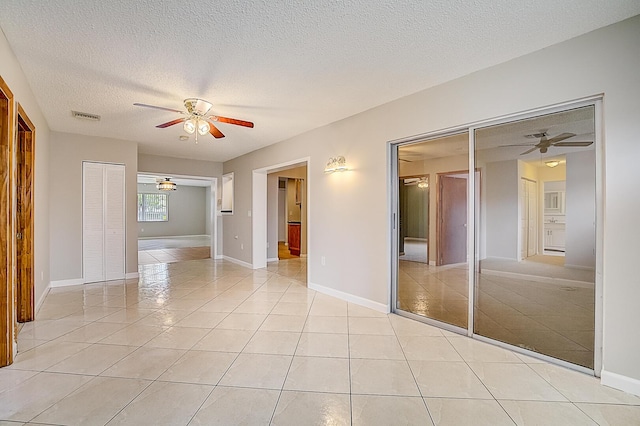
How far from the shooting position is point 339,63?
275 centimetres

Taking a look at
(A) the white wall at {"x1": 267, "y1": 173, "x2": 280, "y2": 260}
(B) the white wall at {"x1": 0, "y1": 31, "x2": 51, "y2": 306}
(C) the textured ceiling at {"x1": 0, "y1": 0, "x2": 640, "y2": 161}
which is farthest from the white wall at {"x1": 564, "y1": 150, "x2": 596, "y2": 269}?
(A) the white wall at {"x1": 267, "y1": 173, "x2": 280, "y2": 260}

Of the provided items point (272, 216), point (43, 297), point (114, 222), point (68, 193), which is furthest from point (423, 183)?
point (68, 193)

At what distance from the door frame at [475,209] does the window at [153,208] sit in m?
13.3

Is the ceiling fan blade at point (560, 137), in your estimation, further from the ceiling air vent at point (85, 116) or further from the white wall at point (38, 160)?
the ceiling air vent at point (85, 116)

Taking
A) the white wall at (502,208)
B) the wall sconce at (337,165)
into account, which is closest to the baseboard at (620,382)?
the white wall at (502,208)

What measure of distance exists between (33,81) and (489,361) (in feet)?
16.6

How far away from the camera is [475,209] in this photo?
310cm

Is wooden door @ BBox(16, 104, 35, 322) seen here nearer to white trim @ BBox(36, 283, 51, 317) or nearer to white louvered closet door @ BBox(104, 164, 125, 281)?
white trim @ BBox(36, 283, 51, 317)

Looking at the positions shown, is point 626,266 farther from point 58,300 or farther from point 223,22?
point 58,300

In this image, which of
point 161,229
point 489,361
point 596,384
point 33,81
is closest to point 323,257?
point 489,361

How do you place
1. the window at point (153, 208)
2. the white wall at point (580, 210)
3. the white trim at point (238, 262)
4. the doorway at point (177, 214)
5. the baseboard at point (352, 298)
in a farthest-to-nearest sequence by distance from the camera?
the window at point (153, 208) → the doorway at point (177, 214) → the white trim at point (238, 262) → the baseboard at point (352, 298) → the white wall at point (580, 210)

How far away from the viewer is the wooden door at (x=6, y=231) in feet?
7.91

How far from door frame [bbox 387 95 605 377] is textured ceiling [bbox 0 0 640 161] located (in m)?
0.51

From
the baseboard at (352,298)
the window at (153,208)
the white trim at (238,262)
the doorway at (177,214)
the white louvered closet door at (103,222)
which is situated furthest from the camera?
the window at (153,208)
